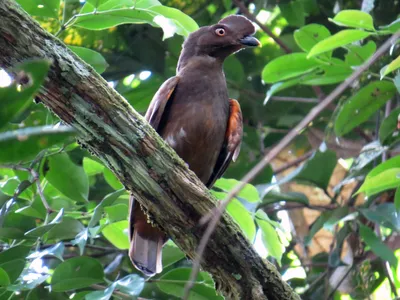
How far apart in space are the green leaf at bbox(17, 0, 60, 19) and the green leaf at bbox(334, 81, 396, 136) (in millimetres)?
1683

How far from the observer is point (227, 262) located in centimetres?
266

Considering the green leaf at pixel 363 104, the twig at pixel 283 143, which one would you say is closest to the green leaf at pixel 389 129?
the green leaf at pixel 363 104

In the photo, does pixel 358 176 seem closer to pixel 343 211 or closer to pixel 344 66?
pixel 343 211

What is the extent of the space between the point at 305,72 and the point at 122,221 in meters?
1.26

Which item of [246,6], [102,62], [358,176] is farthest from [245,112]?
[102,62]

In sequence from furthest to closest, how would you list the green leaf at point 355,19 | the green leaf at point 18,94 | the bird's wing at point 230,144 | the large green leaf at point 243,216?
the bird's wing at point 230,144
the large green leaf at point 243,216
the green leaf at point 355,19
the green leaf at point 18,94

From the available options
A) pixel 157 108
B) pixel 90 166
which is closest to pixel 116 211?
pixel 90 166

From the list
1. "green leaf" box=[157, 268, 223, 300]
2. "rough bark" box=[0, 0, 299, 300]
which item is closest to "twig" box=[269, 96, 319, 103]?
"green leaf" box=[157, 268, 223, 300]

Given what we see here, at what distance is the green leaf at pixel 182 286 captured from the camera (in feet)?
11.1

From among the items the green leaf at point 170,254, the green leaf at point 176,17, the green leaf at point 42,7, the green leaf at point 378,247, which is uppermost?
the green leaf at point 42,7

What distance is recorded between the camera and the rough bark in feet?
7.32

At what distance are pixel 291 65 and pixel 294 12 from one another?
1356mm

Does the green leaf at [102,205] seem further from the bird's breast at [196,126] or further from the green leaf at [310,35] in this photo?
the green leaf at [310,35]

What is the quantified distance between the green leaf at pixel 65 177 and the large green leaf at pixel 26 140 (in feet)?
7.55
